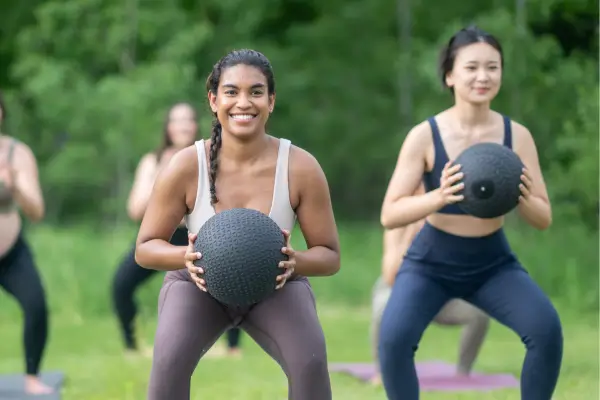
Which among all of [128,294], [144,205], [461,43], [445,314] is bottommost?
[128,294]

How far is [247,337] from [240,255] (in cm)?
642

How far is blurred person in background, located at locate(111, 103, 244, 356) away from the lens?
821cm

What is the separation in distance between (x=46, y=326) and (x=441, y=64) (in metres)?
2.85

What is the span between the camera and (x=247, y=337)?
10.4 m

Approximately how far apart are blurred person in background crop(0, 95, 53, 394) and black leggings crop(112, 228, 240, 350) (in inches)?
69.0

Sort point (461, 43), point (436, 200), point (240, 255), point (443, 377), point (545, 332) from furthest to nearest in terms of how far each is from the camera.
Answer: point (443, 377), point (461, 43), point (436, 200), point (545, 332), point (240, 255)

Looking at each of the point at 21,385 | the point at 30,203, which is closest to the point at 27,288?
the point at 30,203

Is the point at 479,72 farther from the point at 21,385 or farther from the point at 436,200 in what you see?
the point at 21,385

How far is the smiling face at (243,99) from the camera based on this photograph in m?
4.39

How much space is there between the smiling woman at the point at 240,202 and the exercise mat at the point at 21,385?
2.46m

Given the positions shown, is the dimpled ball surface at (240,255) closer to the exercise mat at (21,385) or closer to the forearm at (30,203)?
the forearm at (30,203)

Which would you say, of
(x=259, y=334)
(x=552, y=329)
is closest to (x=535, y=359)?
(x=552, y=329)

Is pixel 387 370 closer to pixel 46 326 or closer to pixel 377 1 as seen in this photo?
pixel 46 326

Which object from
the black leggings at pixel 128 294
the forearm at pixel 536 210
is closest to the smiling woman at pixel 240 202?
the forearm at pixel 536 210
